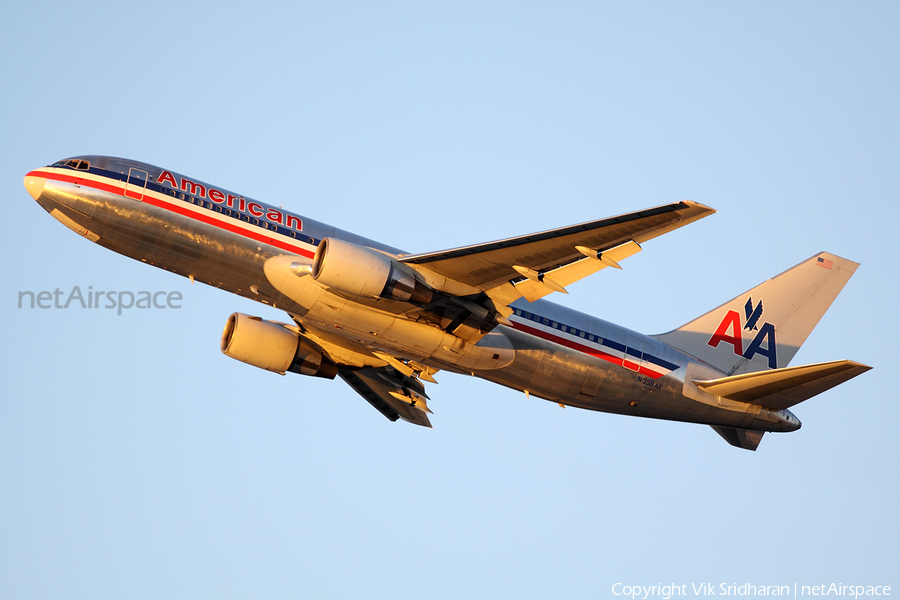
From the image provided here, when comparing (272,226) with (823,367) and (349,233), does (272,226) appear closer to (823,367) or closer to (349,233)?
(349,233)

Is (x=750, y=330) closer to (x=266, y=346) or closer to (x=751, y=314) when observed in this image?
(x=751, y=314)

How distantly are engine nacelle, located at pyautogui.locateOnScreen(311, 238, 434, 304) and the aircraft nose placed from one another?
8.80 metres

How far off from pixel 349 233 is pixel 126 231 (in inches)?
274

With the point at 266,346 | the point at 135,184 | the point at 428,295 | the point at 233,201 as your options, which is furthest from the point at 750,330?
the point at 135,184

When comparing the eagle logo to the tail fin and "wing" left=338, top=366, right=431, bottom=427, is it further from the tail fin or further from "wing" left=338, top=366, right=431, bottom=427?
"wing" left=338, top=366, right=431, bottom=427

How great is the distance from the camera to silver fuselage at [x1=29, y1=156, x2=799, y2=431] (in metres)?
26.6

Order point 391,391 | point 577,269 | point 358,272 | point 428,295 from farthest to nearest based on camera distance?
point 391,391, point 428,295, point 577,269, point 358,272

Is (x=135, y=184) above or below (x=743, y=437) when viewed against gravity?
above

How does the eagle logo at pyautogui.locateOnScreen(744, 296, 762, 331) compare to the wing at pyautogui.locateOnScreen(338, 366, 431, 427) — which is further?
the wing at pyautogui.locateOnScreen(338, 366, 431, 427)

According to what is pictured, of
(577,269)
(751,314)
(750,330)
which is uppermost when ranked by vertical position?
(751,314)

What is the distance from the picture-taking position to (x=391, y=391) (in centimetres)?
3612

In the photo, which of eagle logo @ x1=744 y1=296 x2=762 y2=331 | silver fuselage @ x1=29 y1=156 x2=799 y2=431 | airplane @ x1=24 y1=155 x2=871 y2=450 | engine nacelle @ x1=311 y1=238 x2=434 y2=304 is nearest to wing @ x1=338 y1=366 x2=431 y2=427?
airplane @ x1=24 y1=155 x2=871 y2=450

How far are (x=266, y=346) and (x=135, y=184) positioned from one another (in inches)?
326

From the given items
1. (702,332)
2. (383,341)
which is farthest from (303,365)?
(702,332)
